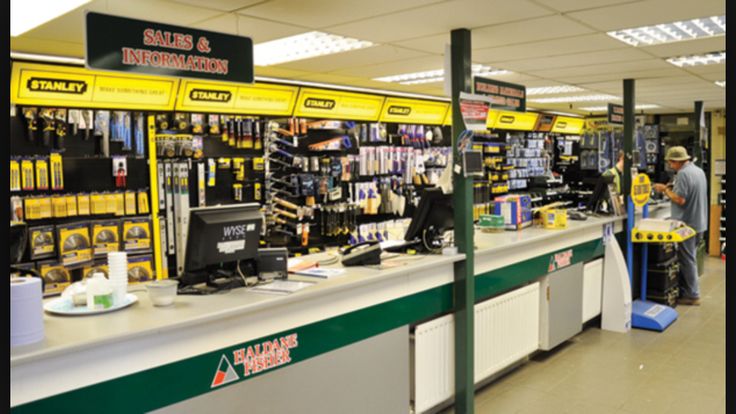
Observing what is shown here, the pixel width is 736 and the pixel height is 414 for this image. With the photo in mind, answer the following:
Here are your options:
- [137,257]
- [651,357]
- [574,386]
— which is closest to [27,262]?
[137,257]

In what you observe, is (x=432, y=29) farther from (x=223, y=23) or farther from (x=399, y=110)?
(x=399, y=110)

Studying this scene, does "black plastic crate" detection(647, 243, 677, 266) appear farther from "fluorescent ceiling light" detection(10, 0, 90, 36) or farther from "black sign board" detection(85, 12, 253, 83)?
"fluorescent ceiling light" detection(10, 0, 90, 36)

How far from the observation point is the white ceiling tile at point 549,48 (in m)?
4.97

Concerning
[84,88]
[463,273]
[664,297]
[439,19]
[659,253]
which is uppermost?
[439,19]

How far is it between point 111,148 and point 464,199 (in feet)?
10.9

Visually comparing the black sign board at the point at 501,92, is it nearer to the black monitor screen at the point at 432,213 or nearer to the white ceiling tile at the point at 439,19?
the white ceiling tile at the point at 439,19

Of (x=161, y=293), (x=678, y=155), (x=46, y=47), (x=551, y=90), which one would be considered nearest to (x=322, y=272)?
(x=161, y=293)

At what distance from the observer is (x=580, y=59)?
5.93 m

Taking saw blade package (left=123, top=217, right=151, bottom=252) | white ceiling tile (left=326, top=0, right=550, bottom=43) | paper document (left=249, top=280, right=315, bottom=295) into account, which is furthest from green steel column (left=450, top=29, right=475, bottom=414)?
saw blade package (left=123, top=217, right=151, bottom=252)

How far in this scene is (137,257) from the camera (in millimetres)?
5840

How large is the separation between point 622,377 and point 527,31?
9.11 ft

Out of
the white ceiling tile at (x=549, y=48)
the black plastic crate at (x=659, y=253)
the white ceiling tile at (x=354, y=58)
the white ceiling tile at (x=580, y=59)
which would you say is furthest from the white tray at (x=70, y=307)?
the black plastic crate at (x=659, y=253)

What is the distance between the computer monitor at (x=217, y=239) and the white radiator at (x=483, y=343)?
1.30m
